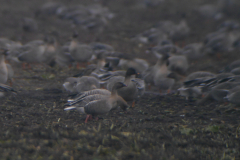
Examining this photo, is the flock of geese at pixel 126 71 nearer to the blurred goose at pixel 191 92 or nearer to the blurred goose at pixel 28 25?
the blurred goose at pixel 191 92

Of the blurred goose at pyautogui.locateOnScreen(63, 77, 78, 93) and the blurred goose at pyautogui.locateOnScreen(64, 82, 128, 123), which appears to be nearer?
the blurred goose at pyautogui.locateOnScreen(64, 82, 128, 123)

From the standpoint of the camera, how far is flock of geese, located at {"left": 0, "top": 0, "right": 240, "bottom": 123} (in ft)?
24.8

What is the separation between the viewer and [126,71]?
9.09 m

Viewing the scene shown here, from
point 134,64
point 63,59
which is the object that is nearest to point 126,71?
point 134,64

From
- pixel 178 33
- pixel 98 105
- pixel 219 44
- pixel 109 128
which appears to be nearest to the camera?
pixel 109 128

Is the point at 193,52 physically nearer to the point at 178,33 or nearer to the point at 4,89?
the point at 178,33

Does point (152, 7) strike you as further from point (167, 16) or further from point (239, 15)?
point (239, 15)

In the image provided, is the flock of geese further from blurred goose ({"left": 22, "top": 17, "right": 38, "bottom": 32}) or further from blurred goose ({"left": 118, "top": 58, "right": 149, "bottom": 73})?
blurred goose ({"left": 22, "top": 17, "right": 38, "bottom": 32})

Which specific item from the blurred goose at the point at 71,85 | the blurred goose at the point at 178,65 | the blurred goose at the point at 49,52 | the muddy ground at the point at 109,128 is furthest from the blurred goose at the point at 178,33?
the blurred goose at the point at 71,85

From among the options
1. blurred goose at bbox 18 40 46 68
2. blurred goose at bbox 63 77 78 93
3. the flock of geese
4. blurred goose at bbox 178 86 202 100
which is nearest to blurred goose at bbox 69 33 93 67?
the flock of geese

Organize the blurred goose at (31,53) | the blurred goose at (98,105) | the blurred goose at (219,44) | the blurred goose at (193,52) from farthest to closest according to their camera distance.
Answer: the blurred goose at (219,44) < the blurred goose at (193,52) < the blurred goose at (31,53) < the blurred goose at (98,105)

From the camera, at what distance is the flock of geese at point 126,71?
24.8ft

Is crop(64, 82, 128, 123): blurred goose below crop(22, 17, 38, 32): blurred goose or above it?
below

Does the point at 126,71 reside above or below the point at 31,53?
below
